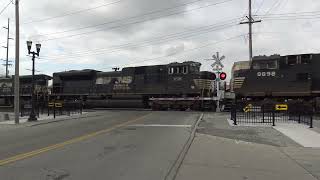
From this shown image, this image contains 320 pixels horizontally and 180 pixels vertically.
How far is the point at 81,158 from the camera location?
11.3 m

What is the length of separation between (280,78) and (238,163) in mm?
21679

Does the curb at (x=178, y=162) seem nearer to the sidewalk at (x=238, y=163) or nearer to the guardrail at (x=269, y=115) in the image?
the sidewalk at (x=238, y=163)

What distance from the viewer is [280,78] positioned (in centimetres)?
3127

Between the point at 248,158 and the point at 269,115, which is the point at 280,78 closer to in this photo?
the point at 269,115

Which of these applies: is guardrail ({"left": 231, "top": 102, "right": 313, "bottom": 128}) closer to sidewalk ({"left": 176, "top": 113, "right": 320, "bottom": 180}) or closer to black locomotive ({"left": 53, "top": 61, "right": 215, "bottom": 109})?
sidewalk ({"left": 176, "top": 113, "right": 320, "bottom": 180})

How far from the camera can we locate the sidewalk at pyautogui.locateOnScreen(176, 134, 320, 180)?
9273 millimetres

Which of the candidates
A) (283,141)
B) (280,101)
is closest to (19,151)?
(283,141)

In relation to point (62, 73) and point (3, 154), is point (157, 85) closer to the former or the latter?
point (62, 73)

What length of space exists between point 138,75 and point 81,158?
29935mm

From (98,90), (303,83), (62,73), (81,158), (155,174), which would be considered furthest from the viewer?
(62,73)

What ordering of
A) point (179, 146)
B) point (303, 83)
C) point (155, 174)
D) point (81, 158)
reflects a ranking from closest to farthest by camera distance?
point (155, 174)
point (81, 158)
point (179, 146)
point (303, 83)

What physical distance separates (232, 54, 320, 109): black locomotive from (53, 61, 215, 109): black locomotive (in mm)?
4022

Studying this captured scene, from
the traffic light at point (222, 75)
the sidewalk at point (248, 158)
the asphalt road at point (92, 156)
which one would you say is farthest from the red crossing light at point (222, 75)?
the asphalt road at point (92, 156)

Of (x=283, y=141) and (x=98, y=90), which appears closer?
(x=283, y=141)
